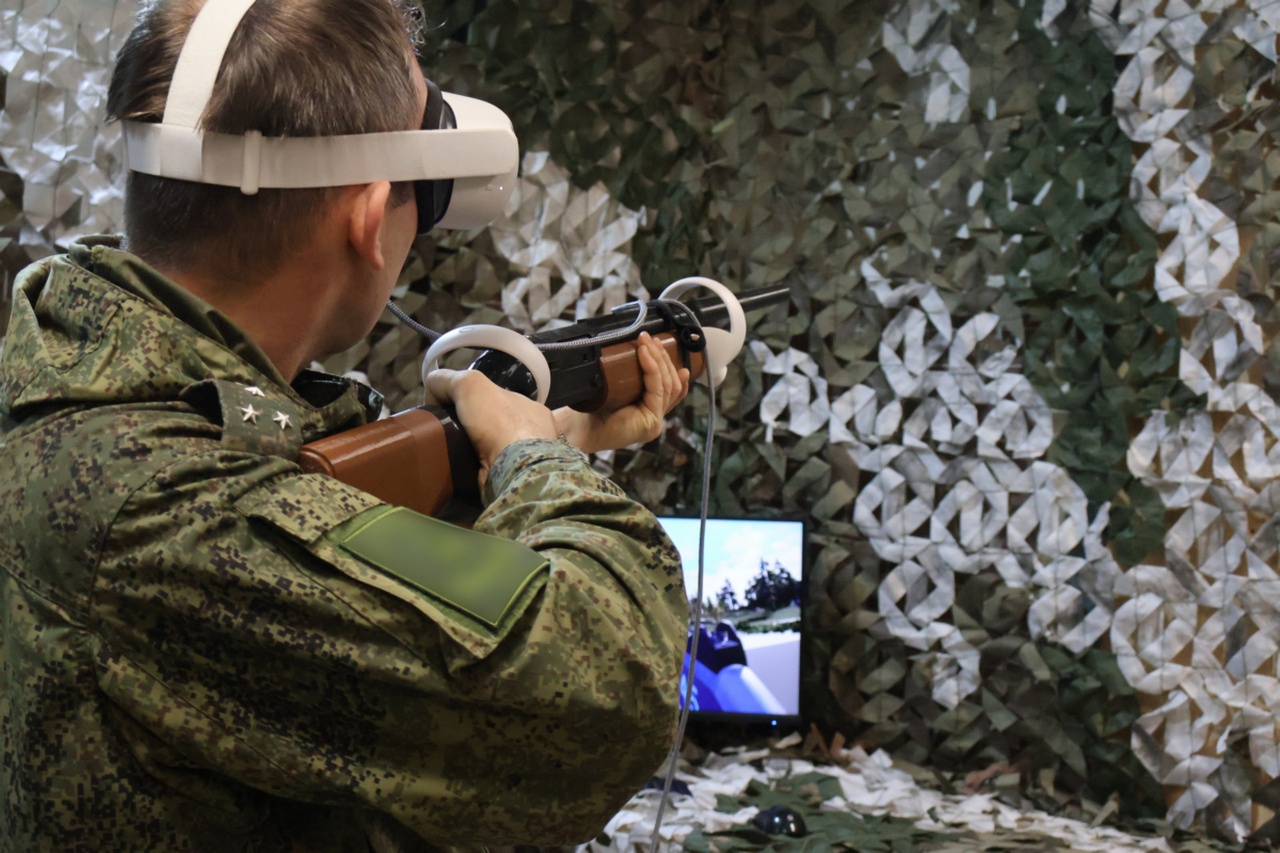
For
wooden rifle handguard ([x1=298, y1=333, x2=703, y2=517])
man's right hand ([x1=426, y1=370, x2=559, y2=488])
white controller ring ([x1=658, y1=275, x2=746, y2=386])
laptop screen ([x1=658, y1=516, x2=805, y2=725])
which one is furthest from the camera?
laptop screen ([x1=658, y1=516, x2=805, y2=725])

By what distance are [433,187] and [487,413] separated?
180mm

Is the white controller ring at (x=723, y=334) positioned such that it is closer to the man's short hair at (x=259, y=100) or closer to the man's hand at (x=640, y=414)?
the man's hand at (x=640, y=414)

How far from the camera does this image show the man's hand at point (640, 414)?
4.08ft

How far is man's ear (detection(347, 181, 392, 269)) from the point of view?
28.0 inches

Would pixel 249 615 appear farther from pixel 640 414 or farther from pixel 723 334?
pixel 723 334

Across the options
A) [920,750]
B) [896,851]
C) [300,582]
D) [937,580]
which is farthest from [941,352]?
[300,582]

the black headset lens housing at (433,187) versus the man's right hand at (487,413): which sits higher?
the black headset lens housing at (433,187)

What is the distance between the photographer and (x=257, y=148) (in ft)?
2.15

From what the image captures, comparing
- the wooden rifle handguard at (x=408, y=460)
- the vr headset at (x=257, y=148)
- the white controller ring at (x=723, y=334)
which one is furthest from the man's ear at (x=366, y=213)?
the white controller ring at (x=723, y=334)

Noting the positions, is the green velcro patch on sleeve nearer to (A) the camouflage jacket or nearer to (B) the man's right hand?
(A) the camouflage jacket

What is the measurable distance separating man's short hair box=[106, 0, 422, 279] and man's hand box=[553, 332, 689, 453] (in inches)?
22.4

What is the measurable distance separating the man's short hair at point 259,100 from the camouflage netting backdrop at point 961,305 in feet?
4.50

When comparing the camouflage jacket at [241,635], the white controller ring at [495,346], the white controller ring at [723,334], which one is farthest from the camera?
the white controller ring at [723,334]

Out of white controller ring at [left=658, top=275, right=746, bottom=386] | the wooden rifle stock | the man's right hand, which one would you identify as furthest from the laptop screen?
the man's right hand
